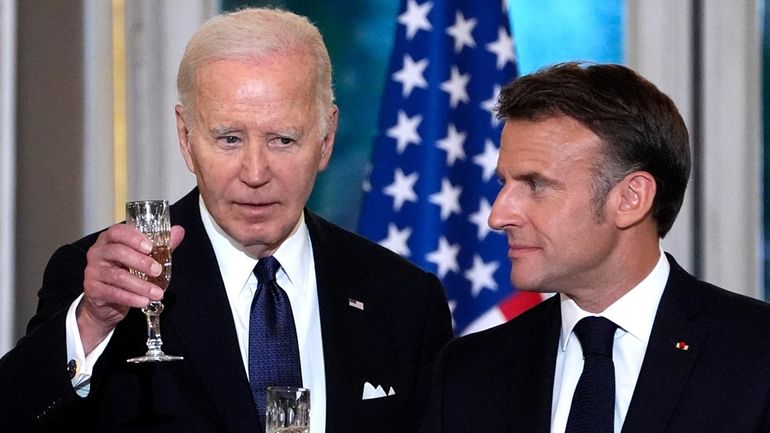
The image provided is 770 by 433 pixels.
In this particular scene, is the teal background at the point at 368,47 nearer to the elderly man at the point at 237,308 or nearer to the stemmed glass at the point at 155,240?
the elderly man at the point at 237,308

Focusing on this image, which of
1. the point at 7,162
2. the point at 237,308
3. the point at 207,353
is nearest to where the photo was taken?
the point at 207,353

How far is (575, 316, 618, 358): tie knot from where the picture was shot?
3043 mm

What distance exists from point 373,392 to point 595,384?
2.17ft

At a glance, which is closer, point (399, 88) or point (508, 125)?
point (508, 125)

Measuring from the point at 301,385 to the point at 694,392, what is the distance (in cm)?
100

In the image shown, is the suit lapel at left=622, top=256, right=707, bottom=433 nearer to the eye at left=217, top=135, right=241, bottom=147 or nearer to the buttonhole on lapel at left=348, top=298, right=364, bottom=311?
the buttonhole on lapel at left=348, top=298, right=364, bottom=311

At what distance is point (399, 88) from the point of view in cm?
522

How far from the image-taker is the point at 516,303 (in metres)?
5.23

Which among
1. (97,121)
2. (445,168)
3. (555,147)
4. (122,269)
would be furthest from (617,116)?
(97,121)

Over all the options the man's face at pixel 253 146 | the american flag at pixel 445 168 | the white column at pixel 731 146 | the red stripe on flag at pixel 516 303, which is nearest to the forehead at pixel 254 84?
the man's face at pixel 253 146

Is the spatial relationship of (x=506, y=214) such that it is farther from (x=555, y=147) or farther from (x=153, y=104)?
(x=153, y=104)

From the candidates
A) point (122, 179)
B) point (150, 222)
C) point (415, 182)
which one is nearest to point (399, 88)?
point (415, 182)

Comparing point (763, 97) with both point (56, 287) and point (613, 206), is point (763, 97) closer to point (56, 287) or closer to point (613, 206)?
point (613, 206)

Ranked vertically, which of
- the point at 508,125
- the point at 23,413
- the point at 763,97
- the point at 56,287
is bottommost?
the point at 23,413
